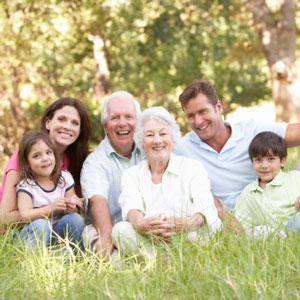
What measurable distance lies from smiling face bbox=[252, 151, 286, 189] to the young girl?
1.50 meters

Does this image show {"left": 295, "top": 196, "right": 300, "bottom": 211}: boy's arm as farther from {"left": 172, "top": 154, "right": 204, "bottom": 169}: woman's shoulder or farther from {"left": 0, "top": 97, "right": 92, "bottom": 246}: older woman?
{"left": 0, "top": 97, "right": 92, "bottom": 246}: older woman

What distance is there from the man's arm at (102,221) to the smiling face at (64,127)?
68 cm

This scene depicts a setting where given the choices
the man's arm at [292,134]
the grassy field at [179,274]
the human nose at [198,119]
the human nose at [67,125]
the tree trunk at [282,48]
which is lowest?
the grassy field at [179,274]

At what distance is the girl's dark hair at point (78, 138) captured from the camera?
4441 mm

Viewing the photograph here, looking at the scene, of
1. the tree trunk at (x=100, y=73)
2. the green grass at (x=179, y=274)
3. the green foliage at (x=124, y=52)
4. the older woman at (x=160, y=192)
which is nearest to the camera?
the green grass at (x=179, y=274)

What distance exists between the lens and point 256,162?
13.0 ft

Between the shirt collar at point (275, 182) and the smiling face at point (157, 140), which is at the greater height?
the smiling face at point (157, 140)

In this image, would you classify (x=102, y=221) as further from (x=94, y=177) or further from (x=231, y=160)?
(x=231, y=160)

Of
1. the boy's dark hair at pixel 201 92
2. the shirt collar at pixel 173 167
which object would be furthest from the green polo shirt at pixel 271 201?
the boy's dark hair at pixel 201 92

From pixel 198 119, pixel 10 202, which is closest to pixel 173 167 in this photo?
pixel 198 119

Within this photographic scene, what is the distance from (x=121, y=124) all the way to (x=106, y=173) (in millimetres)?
453

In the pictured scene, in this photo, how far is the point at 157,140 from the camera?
3.75 metres

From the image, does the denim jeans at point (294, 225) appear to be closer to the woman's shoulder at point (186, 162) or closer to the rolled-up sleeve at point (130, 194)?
the woman's shoulder at point (186, 162)

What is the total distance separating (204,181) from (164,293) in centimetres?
120
